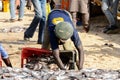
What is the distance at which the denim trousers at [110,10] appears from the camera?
12.4 meters

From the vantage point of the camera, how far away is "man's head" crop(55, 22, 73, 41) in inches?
249

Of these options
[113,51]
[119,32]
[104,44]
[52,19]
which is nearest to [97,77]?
[52,19]

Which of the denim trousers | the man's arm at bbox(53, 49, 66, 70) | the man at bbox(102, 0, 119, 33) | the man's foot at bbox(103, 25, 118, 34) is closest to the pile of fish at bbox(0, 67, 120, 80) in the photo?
the man's arm at bbox(53, 49, 66, 70)

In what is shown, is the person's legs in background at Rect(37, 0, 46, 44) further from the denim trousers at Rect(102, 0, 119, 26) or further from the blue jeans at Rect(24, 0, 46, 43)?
the denim trousers at Rect(102, 0, 119, 26)

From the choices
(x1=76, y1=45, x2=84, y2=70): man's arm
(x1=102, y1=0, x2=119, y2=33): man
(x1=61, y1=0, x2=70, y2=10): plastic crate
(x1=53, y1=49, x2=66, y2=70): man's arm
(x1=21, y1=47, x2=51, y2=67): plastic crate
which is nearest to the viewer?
(x1=53, y1=49, x2=66, y2=70): man's arm

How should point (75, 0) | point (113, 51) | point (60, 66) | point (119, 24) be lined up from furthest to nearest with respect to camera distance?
point (119, 24) < point (75, 0) < point (113, 51) < point (60, 66)

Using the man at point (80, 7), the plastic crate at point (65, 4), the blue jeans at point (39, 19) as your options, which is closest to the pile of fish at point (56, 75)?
the blue jeans at point (39, 19)

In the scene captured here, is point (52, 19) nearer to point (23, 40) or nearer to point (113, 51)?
point (113, 51)

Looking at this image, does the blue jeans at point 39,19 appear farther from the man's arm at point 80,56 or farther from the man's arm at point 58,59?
the man's arm at point 58,59

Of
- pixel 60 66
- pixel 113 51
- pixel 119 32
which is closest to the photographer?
pixel 60 66

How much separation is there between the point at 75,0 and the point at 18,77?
5689 mm

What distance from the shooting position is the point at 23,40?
35.3ft

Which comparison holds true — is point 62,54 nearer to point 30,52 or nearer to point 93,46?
point 30,52

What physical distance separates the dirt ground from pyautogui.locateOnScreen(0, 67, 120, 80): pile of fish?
1963mm
